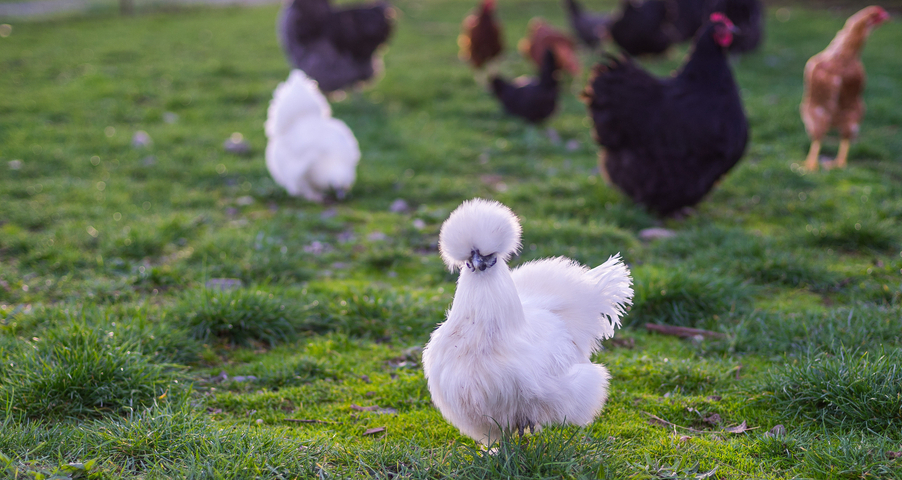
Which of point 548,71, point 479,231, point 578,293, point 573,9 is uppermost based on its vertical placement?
point 573,9

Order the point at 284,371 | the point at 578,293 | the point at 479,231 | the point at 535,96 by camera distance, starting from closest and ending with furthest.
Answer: the point at 479,231 → the point at 578,293 → the point at 284,371 → the point at 535,96

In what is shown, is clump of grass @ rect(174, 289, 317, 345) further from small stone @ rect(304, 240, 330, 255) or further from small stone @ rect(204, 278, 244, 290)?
small stone @ rect(304, 240, 330, 255)

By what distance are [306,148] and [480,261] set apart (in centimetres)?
417

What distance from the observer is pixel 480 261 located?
2.48 m

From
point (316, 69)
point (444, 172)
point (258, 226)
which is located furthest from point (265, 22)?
point (258, 226)

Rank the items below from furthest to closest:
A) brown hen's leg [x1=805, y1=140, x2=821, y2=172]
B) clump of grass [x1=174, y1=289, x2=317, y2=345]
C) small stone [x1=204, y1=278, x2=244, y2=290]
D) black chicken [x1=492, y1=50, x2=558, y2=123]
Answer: black chicken [x1=492, y1=50, x2=558, y2=123] < brown hen's leg [x1=805, y1=140, x2=821, y2=172] < small stone [x1=204, y1=278, x2=244, y2=290] < clump of grass [x1=174, y1=289, x2=317, y2=345]

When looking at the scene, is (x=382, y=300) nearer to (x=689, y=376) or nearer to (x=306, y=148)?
(x=689, y=376)

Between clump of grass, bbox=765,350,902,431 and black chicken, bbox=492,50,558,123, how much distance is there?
6.29 m

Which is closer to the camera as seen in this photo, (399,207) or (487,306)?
(487,306)

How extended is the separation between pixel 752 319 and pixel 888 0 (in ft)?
62.3

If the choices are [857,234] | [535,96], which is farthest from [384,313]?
[535,96]

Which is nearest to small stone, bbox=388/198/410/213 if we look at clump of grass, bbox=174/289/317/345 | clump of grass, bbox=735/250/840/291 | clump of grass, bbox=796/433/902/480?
clump of grass, bbox=174/289/317/345

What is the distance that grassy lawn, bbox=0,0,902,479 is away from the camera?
2.74 m

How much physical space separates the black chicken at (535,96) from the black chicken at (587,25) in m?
5.43
